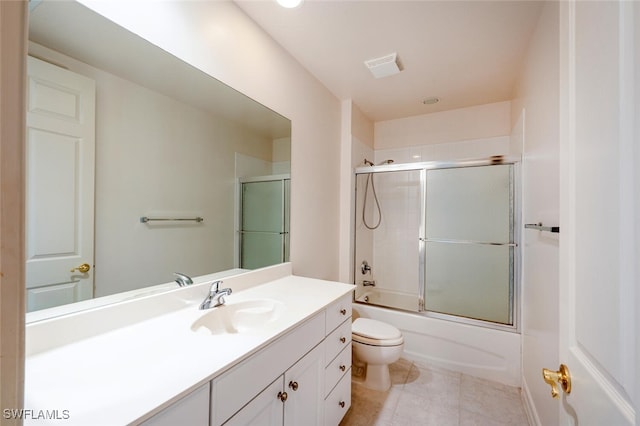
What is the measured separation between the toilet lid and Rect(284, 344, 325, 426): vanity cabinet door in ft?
2.50

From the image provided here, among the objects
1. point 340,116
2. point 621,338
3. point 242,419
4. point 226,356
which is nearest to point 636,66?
point 621,338

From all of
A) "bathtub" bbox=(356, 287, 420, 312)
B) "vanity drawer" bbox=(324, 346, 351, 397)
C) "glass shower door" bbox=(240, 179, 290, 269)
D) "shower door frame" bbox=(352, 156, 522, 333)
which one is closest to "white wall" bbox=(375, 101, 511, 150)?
"shower door frame" bbox=(352, 156, 522, 333)

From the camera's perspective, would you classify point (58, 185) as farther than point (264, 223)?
No

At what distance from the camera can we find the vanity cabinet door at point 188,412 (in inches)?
23.2

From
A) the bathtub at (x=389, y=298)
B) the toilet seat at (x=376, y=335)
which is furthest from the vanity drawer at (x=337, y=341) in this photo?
the bathtub at (x=389, y=298)

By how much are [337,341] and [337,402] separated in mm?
336

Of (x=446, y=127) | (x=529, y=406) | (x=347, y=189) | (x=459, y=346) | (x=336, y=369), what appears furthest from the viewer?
(x=446, y=127)

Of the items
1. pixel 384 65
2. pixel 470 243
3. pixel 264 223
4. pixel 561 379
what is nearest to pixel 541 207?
pixel 470 243

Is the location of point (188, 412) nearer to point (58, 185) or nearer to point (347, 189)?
Result: point (58, 185)

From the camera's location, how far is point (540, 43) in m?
1.49

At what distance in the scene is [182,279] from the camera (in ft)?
4.05

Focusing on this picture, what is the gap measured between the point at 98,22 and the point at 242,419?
1.47 meters

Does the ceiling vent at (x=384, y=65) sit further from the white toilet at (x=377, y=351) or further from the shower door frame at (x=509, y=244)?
the white toilet at (x=377, y=351)

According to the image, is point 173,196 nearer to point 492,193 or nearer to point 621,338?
point 621,338
